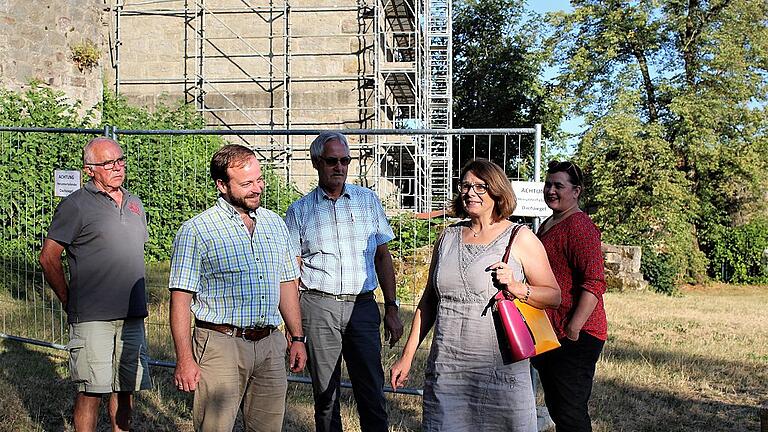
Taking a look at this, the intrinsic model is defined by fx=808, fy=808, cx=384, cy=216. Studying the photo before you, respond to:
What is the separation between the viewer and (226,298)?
380 centimetres

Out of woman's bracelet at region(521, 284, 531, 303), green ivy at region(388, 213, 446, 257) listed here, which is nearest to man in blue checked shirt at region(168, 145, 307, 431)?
woman's bracelet at region(521, 284, 531, 303)

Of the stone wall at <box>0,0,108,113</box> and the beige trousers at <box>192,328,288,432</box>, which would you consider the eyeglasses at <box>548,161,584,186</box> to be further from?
the stone wall at <box>0,0,108,113</box>

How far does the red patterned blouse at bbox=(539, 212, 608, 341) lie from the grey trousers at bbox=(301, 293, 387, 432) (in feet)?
3.48

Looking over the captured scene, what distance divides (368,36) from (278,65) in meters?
2.38

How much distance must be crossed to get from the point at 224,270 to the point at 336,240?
1028 millimetres

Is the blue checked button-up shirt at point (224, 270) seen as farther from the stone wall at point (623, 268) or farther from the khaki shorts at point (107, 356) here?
the stone wall at point (623, 268)

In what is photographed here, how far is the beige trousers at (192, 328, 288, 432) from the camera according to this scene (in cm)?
377

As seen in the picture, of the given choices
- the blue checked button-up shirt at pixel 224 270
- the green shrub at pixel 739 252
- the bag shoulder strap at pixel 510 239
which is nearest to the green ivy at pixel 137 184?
the blue checked button-up shirt at pixel 224 270

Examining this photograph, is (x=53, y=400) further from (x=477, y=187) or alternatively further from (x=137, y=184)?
(x=477, y=187)

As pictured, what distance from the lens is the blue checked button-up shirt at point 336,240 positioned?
4.66 m

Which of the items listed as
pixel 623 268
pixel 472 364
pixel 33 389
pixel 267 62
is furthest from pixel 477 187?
pixel 267 62

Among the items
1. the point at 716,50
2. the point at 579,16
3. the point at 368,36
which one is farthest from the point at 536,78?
the point at 368,36

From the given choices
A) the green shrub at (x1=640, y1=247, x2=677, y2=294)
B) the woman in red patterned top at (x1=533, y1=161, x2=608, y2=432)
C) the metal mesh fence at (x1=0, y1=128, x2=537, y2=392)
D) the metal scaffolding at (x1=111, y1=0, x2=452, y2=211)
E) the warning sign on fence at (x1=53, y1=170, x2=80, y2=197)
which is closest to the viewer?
the woman in red patterned top at (x1=533, y1=161, x2=608, y2=432)

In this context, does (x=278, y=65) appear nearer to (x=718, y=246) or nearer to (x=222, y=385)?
(x=718, y=246)
